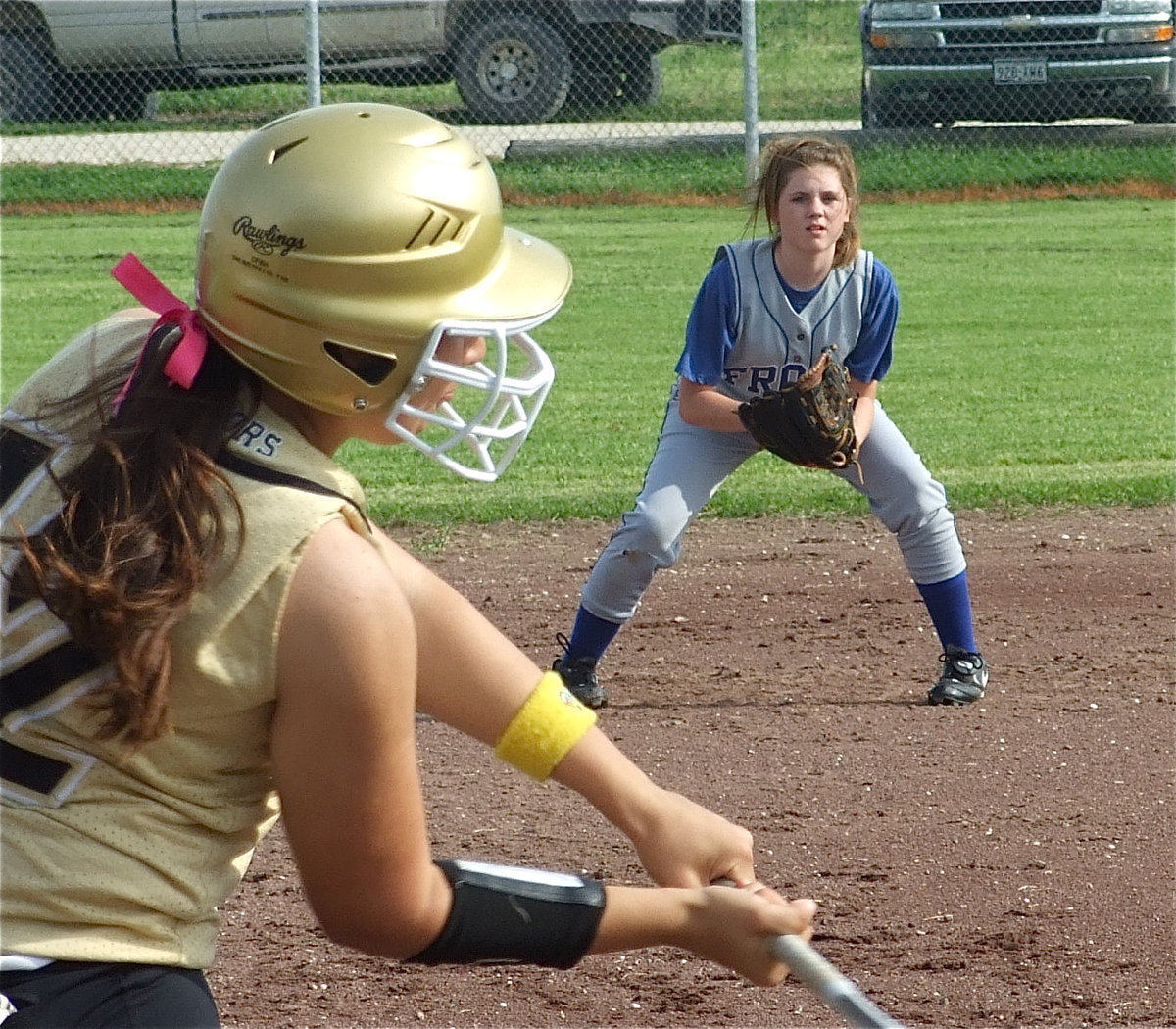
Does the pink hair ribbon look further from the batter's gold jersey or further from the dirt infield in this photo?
the dirt infield

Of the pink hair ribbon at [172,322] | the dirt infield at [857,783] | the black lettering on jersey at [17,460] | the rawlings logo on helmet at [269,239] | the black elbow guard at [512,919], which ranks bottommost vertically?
the dirt infield at [857,783]

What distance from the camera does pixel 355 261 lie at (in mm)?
1962

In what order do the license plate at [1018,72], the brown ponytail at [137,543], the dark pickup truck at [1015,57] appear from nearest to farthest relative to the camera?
the brown ponytail at [137,543] → the dark pickup truck at [1015,57] → the license plate at [1018,72]

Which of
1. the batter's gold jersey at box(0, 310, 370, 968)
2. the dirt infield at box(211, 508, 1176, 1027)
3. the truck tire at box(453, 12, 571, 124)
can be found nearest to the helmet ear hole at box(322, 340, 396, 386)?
the batter's gold jersey at box(0, 310, 370, 968)

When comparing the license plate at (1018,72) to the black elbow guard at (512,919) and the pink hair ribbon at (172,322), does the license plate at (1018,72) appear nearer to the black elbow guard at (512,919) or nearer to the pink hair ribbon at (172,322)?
the pink hair ribbon at (172,322)

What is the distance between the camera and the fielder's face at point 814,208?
16.5 feet

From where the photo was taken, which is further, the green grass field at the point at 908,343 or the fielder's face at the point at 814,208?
the green grass field at the point at 908,343

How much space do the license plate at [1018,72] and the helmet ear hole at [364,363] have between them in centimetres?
1318

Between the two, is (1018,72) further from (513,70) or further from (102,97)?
(102,97)

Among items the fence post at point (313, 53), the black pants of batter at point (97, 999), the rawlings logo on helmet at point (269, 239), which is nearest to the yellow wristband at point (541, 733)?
the black pants of batter at point (97, 999)

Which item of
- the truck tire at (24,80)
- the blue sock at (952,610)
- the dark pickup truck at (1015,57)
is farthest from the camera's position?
the truck tire at (24,80)

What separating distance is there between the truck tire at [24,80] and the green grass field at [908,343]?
1.06 m

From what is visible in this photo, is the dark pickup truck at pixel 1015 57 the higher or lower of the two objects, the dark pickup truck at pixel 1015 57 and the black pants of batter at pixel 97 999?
the lower

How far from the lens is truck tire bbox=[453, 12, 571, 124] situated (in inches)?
590
